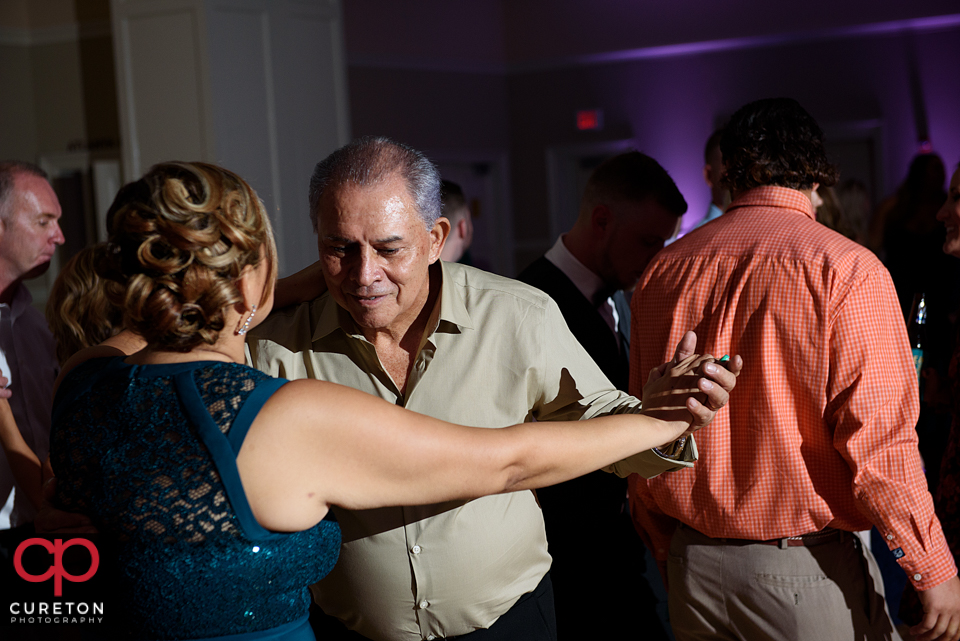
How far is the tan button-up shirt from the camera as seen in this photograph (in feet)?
5.61

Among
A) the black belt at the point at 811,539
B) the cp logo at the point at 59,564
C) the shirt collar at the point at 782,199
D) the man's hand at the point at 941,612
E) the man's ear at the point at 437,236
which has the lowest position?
the man's hand at the point at 941,612

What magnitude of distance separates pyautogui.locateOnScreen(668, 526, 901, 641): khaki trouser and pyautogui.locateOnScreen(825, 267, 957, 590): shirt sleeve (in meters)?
0.12

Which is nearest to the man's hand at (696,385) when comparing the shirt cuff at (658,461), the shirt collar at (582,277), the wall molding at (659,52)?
the shirt cuff at (658,461)

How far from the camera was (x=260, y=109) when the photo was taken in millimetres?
6211

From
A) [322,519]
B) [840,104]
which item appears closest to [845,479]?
[322,519]

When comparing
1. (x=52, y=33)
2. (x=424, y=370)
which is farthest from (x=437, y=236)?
(x=52, y=33)

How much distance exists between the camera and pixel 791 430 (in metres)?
1.86

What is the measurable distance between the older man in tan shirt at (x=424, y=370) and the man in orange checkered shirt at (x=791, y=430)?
304mm

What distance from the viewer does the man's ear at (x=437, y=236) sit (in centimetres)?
182

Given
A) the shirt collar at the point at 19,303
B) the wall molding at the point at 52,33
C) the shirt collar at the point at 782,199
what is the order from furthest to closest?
1. the wall molding at the point at 52,33
2. the shirt collar at the point at 19,303
3. the shirt collar at the point at 782,199

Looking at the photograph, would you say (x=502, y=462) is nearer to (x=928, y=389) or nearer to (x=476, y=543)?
(x=476, y=543)

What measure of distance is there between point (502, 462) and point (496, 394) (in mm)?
495

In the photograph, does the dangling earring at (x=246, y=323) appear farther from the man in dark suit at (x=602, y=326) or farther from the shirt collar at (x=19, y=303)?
the shirt collar at (x=19, y=303)

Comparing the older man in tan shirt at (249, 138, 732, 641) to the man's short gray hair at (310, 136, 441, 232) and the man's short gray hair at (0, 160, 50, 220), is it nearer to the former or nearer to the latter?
the man's short gray hair at (310, 136, 441, 232)
